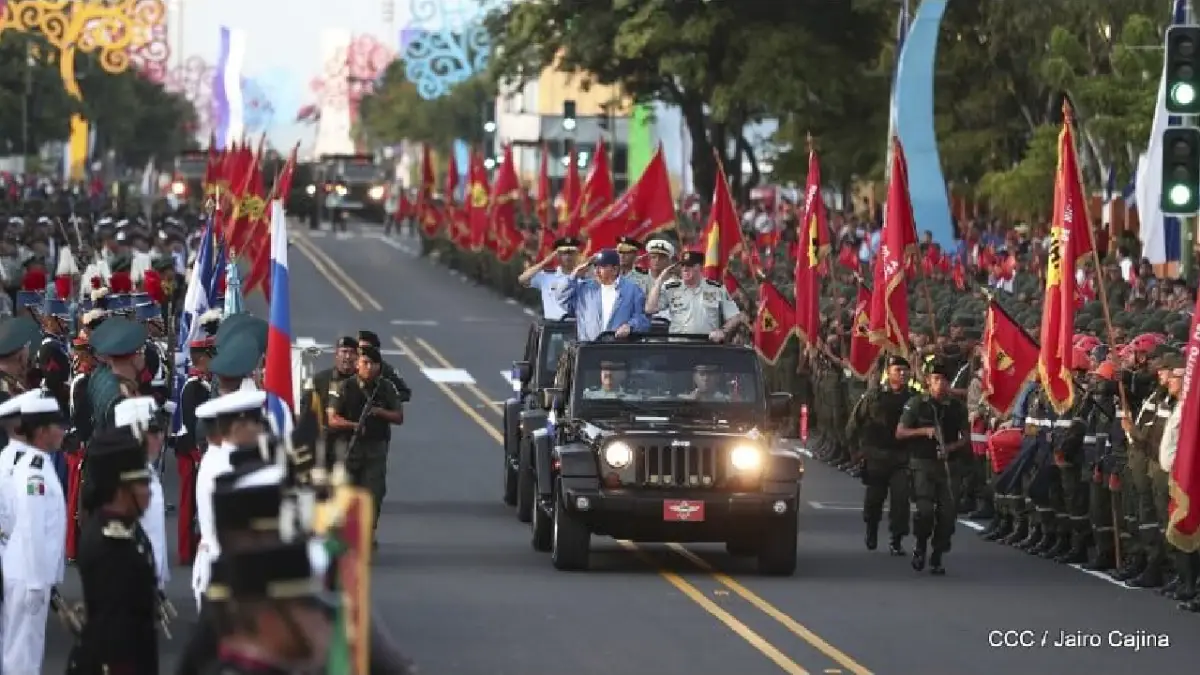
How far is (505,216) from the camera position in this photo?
69.3 metres

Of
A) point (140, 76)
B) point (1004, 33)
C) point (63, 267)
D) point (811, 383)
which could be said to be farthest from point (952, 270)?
point (140, 76)

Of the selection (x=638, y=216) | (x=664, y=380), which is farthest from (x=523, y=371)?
(x=638, y=216)

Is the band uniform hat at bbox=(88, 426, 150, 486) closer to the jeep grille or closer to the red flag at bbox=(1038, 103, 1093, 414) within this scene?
the jeep grille

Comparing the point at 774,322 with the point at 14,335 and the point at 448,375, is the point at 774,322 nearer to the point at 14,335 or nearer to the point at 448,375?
the point at 448,375

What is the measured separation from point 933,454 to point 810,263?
463 inches

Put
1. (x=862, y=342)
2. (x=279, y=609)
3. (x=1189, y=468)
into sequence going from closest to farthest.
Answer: (x=279, y=609) < (x=1189, y=468) < (x=862, y=342)

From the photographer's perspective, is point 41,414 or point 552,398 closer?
point 41,414

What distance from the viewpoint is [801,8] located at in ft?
242

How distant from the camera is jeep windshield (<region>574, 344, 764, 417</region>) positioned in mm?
25062

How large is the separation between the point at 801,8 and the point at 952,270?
96.3ft

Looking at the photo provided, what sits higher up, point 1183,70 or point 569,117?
point 1183,70

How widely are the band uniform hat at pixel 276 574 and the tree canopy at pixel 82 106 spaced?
6394 centimetres

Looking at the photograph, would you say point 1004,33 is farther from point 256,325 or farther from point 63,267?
point 256,325

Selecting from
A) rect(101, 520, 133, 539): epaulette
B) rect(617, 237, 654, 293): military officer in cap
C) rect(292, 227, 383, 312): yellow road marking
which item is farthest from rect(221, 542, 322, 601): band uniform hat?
rect(292, 227, 383, 312): yellow road marking
